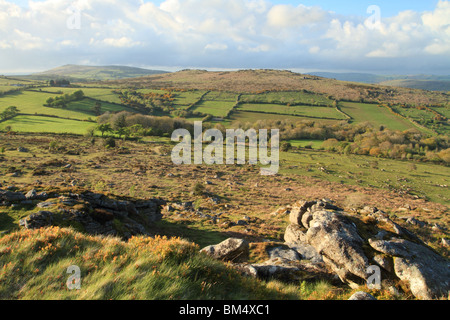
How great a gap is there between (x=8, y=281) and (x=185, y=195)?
2326 cm

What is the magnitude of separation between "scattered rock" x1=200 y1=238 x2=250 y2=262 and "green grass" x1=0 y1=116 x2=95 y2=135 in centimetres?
7506

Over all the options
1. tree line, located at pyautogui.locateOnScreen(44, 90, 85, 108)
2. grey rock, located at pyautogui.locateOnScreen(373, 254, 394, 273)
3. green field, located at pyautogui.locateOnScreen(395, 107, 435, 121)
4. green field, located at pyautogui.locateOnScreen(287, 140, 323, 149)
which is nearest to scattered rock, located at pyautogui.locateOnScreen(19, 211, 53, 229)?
grey rock, located at pyautogui.locateOnScreen(373, 254, 394, 273)

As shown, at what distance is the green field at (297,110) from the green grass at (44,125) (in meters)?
74.8

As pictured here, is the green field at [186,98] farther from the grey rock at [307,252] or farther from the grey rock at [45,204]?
the grey rock at [307,252]

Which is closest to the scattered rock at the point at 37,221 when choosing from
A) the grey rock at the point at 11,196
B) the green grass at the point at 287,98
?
the grey rock at the point at 11,196

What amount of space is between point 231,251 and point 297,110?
400 feet

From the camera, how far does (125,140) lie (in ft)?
232

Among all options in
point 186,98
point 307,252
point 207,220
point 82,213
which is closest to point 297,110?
point 186,98

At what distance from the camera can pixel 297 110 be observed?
121m

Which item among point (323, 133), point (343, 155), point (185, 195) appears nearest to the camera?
point (185, 195)

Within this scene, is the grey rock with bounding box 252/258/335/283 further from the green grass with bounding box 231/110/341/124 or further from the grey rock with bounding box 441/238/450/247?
the green grass with bounding box 231/110/341/124

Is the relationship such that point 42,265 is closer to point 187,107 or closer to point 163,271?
point 163,271

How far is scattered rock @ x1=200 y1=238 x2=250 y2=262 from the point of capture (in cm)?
912
